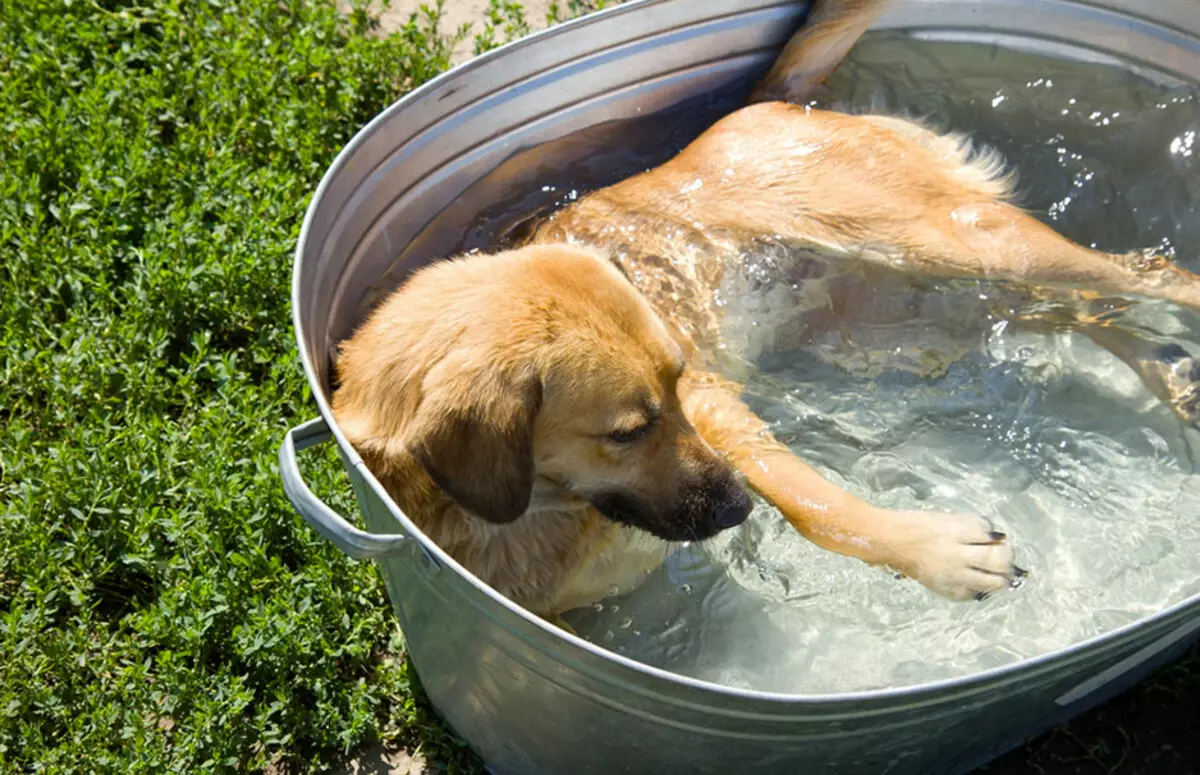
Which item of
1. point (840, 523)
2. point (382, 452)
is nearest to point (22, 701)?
point (382, 452)

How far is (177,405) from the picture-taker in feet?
13.8

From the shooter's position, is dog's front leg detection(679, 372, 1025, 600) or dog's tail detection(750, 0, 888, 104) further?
dog's tail detection(750, 0, 888, 104)

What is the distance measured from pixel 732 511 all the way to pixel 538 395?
703 millimetres

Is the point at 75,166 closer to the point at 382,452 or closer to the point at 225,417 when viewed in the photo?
the point at 225,417

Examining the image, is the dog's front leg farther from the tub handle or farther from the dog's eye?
the tub handle

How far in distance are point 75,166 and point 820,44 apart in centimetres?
303

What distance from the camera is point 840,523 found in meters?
3.37

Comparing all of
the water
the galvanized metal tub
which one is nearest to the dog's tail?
the galvanized metal tub

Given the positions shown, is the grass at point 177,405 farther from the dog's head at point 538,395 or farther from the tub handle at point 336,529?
the tub handle at point 336,529

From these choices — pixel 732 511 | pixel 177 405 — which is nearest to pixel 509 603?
pixel 732 511

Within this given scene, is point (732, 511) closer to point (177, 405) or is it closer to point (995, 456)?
point (995, 456)

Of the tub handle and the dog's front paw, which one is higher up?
the tub handle

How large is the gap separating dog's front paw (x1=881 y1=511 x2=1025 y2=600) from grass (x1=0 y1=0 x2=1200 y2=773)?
89cm

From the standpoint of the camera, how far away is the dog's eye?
301cm
